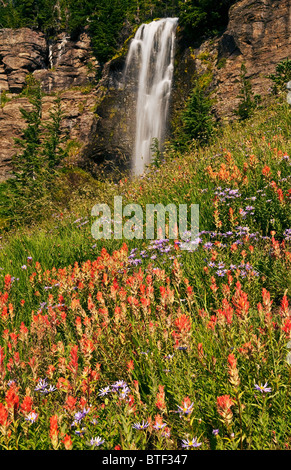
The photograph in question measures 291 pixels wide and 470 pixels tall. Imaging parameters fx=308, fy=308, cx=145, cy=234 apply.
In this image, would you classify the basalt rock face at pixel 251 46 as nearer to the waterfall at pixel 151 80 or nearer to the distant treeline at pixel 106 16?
the distant treeline at pixel 106 16

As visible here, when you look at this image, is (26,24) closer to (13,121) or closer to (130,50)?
(13,121)

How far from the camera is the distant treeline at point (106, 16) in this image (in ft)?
71.7

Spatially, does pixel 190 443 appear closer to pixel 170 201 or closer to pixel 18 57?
pixel 170 201

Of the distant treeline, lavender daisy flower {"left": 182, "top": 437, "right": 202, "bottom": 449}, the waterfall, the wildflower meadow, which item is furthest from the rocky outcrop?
lavender daisy flower {"left": 182, "top": 437, "right": 202, "bottom": 449}

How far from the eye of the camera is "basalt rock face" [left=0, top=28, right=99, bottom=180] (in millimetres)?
38406

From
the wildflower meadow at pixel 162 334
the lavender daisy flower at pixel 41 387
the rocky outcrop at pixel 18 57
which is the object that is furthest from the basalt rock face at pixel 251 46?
the rocky outcrop at pixel 18 57

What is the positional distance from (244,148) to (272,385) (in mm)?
5632

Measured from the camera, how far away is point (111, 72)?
29.2m

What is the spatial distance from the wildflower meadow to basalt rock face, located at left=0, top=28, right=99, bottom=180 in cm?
3559

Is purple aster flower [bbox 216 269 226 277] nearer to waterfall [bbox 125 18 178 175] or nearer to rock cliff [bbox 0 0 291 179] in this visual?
rock cliff [bbox 0 0 291 179]

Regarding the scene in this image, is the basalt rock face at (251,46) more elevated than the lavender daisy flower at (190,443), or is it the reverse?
the basalt rock face at (251,46)

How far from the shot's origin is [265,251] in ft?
10.6

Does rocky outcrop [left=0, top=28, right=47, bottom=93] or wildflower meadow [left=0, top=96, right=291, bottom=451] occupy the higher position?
rocky outcrop [left=0, top=28, right=47, bottom=93]

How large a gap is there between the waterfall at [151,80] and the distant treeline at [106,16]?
2.25m
